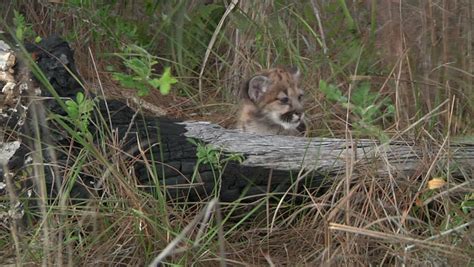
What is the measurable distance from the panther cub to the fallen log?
1.47m

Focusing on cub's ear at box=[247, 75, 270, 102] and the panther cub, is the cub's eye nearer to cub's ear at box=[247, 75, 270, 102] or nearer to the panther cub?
the panther cub

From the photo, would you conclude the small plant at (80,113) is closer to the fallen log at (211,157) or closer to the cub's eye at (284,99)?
the fallen log at (211,157)

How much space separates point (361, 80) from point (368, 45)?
22 centimetres

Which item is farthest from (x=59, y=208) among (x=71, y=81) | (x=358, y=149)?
(x=358, y=149)

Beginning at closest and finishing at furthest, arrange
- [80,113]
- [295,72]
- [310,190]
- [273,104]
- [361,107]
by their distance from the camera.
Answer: [80,113]
[361,107]
[310,190]
[295,72]
[273,104]

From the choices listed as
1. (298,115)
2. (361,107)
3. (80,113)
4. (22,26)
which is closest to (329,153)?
(361,107)

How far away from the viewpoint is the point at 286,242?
470 centimetres

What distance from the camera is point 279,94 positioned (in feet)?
22.1

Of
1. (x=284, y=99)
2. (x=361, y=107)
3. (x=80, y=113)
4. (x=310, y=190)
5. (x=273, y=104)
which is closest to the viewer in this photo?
(x=80, y=113)

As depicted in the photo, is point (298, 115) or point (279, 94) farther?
point (279, 94)

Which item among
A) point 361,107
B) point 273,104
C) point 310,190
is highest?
point 361,107

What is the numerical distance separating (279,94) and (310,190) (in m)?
1.96

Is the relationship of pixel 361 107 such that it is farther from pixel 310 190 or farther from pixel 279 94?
pixel 279 94

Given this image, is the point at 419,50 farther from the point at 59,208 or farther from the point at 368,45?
the point at 59,208
